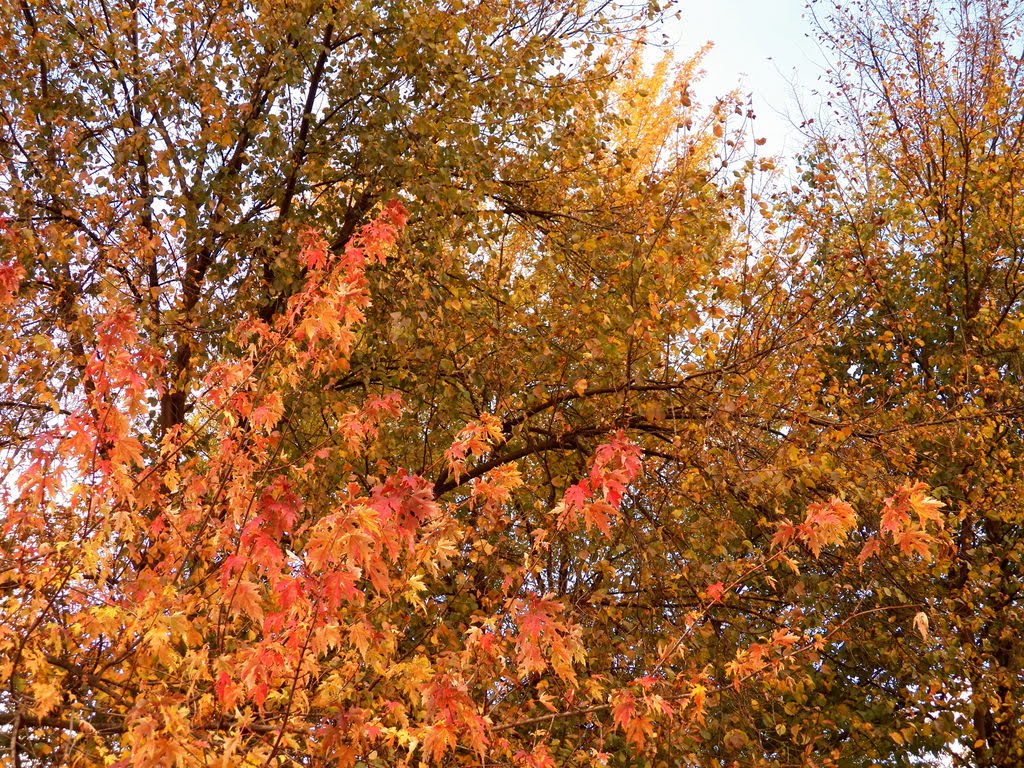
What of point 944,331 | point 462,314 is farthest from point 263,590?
point 944,331

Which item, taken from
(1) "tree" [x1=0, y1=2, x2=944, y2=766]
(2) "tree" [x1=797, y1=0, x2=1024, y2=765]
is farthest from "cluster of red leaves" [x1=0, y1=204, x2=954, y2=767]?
(2) "tree" [x1=797, y1=0, x2=1024, y2=765]

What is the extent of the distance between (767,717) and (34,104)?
8.17m

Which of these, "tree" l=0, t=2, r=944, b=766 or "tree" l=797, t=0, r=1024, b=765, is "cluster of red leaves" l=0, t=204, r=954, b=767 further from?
"tree" l=797, t=0, r=1024, b=765

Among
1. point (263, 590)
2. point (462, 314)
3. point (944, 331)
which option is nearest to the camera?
point (263, 590)

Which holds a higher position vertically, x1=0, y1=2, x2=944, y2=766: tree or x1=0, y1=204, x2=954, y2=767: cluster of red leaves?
x1=0, y1=2, x2=944, y2=766: tree

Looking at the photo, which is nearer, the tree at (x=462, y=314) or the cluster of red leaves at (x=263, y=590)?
the cluster of red leaves at (x=263, y=590)

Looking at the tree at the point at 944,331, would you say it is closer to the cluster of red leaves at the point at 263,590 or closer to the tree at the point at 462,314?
the tree at the point at 462,314

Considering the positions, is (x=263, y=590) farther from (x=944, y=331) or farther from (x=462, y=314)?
(x=944, y=331)

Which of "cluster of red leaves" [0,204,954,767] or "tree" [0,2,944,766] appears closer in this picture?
"cluster of red leaves" [0,204,954,767]

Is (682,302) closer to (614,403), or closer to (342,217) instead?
(614,403)

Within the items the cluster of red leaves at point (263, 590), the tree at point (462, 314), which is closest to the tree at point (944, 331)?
the tree at point (462, 314)

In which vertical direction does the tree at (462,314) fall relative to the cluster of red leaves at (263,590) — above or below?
above

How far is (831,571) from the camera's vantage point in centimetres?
900

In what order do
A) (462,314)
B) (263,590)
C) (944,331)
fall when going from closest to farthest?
(263,590), (462,314), (944,331)
